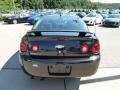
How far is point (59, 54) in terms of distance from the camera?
565 centimetres

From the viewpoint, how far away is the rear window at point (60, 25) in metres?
6.59

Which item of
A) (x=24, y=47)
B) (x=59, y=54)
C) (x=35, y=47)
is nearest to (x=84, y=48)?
(x=59, y=54)

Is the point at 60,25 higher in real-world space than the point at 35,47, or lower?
higher

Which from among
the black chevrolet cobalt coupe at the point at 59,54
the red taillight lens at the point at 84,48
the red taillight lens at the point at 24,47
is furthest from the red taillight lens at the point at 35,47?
the red taillight lens at the point at 84,48

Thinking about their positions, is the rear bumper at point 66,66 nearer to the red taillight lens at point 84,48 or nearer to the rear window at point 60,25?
the red taillight lens at point 84,48

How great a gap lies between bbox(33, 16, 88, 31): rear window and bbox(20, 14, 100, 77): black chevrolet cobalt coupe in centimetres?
70

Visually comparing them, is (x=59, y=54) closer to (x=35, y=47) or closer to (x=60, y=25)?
(x=35, y=47)

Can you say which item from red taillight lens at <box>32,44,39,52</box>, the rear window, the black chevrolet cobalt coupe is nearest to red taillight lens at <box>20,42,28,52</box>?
the black chevrolet cobalt coupe

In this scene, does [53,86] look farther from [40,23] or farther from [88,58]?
[40,23]

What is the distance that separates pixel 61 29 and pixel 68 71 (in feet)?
4.09

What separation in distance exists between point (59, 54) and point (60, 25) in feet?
4.27

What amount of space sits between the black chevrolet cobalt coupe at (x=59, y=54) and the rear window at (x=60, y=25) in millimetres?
699

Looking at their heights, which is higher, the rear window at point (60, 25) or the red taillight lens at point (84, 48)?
the rear window at point (60, 25)

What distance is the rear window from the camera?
6586 millimetres
